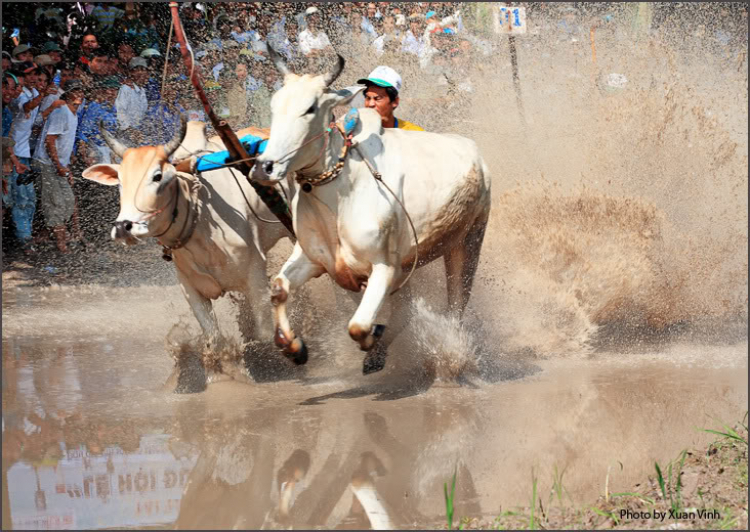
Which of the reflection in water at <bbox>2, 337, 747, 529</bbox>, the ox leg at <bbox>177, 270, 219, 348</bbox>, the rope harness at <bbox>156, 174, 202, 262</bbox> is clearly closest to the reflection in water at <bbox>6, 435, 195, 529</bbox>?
the reflection in water at <bbox>2, 337, 747, 529</bbox>

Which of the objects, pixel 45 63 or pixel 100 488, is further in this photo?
pixel 45 63

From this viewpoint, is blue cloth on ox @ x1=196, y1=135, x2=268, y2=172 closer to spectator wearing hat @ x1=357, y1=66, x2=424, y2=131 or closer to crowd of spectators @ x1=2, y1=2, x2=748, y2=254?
spectator wearing hat @ x1=357, y1=66, x2=424, y2=131

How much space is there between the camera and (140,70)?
10914 mm

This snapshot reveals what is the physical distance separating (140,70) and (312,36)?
1899 mm

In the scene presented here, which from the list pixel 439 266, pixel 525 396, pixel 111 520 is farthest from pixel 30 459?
pixel 439 266

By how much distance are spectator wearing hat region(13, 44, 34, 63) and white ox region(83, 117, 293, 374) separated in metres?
4.53

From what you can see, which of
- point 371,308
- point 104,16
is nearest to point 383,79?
point 371,308

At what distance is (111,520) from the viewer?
4.41 m

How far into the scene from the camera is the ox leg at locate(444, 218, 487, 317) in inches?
278

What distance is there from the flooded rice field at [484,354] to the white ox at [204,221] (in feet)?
0.96

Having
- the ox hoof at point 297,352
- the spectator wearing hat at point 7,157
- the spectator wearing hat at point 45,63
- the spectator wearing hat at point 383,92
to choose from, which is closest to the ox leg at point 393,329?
the ox hoof at point 297,352

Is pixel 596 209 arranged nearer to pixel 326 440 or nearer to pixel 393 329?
pixel 393 329

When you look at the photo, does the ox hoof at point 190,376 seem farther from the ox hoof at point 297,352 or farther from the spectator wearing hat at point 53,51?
the spectator wearing hat at point 53,51

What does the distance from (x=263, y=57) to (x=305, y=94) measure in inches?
238
